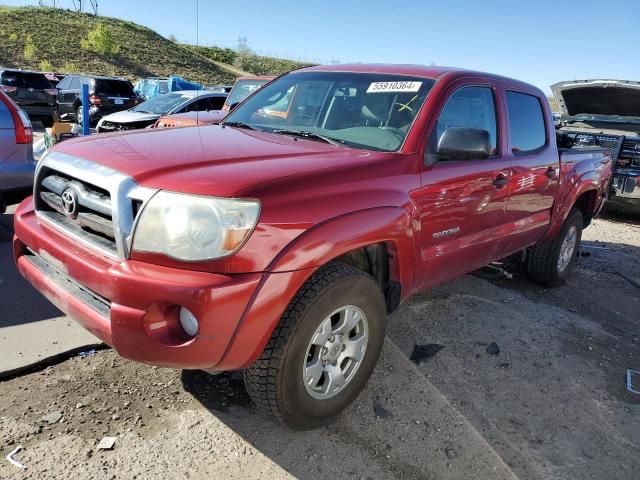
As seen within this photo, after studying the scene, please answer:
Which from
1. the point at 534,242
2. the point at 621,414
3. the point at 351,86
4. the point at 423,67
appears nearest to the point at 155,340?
the point at 351,86

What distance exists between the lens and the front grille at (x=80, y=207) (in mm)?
2217

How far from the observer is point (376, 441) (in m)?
2.59

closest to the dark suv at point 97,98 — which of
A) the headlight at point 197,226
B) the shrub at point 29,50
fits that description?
the headlight at point 197,226

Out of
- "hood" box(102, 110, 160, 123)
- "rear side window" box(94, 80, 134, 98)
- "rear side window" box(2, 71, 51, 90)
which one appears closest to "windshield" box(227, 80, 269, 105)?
"hood" box(102, 110, 160, 123)

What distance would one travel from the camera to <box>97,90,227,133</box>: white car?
35.0 feet

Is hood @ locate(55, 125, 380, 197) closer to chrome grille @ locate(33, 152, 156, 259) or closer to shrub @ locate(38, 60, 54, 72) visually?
chrome grille @ locate(33, 152, 156, 259)

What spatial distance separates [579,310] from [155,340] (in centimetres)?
391

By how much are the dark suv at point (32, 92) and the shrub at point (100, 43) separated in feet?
99.2

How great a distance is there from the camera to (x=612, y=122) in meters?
8.77

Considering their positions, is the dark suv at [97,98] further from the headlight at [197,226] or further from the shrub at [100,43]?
the shrub at [100,43]

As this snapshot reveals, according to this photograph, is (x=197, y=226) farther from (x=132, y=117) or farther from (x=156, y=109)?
(x=156, y=109)

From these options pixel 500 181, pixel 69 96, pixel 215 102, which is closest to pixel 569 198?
pixel 500 181

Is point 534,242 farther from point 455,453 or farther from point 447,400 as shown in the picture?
point 455,453

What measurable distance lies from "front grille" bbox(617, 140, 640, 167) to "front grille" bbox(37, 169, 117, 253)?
8060 mm
